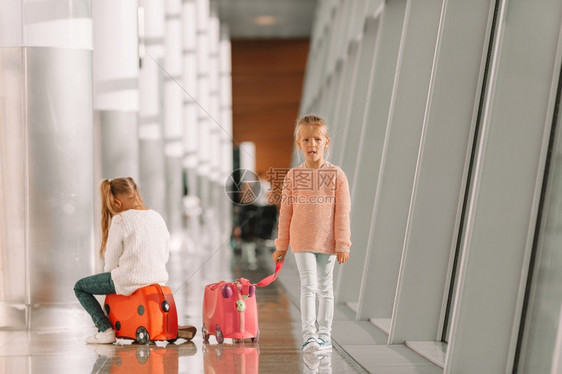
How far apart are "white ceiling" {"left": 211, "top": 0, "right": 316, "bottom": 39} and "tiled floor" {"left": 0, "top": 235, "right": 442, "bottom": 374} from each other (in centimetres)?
2292

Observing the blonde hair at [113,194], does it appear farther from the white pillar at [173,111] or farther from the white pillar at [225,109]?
the white pillar at [225,109]

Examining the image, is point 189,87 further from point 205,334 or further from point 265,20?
point 205,334

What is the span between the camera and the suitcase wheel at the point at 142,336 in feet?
17.0

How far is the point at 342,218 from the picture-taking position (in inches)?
185

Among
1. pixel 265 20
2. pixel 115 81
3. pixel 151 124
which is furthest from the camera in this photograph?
pixel 265 20

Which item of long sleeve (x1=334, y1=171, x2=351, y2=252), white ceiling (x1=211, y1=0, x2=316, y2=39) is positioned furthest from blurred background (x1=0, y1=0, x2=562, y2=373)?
white ceiling (x1=211, y1=0, x2=316, y2=39)

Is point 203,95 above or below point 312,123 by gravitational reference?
below

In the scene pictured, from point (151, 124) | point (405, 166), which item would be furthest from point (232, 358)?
point (151, 124)

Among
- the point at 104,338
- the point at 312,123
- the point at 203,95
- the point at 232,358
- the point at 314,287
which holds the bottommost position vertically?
the point at 104,338

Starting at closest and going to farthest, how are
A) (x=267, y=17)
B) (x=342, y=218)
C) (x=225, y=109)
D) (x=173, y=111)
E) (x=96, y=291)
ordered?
(x=342, y=218) → (x=96, y=291) → (x=173, y=111) → (x=267, y=17) → (x=225, y=109)

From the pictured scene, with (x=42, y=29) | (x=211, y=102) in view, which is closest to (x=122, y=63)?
(x=42, y=29)

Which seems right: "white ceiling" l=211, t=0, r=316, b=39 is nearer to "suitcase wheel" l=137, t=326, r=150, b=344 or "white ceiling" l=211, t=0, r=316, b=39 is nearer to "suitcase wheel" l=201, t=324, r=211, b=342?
"suitcase wheel" l=201, t=324, r=211, b=342

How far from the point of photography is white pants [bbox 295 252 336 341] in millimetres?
4801

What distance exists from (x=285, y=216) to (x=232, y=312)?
2.69 feet
